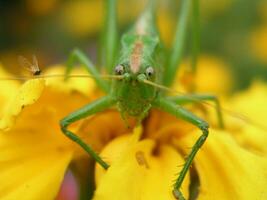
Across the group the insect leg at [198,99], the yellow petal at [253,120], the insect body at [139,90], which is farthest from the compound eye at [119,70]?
the yellow petal at [253,120]

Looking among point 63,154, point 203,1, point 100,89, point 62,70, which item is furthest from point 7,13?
point 63,154

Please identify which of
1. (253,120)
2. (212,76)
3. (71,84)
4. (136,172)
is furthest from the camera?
(212,76)

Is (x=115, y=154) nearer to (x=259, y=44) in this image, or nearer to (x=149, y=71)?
(x=149, y=71)

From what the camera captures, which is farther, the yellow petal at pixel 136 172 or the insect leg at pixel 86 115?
the insect leg at pixel 86 115

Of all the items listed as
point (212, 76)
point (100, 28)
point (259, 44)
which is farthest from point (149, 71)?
point (100, 28)

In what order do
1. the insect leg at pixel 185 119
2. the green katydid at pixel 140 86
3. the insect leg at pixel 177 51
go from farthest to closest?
1. the insect leg at pixel 177 51
2. the green katydid at pixel 140 86
3. the insect leg at pixel 185 119

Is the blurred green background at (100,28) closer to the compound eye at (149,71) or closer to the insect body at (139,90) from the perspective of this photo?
the insect body at (139,90)
